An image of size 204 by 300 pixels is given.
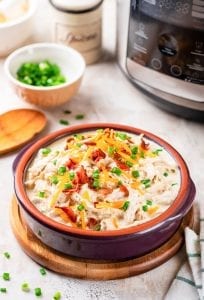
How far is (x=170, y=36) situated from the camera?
4.11 ft

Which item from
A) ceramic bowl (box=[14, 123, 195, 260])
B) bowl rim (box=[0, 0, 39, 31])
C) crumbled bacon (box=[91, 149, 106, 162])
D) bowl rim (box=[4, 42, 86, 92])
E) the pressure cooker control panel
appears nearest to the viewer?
ceramic bowl (box=[14, 123, 195, 260])

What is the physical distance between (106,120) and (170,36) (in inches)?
9.2

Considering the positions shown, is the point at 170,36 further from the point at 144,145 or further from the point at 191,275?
the point at 191,275

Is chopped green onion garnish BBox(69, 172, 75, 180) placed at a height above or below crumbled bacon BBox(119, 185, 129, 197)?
above

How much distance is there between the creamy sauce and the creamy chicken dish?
48 cm

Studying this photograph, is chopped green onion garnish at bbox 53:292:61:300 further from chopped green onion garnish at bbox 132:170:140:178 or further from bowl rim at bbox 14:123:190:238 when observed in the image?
chopped green onion garnish at bbox 132:170:140:178

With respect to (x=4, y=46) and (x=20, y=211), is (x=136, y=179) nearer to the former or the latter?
(x=20, y=211)

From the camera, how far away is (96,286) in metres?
1.03

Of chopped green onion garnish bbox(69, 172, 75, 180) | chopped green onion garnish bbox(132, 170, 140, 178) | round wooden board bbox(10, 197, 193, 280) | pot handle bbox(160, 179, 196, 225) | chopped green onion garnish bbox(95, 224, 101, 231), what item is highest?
chopped green onion garnish bbox(69, 172, 75, 180)

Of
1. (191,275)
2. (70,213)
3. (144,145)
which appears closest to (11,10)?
(144,145)

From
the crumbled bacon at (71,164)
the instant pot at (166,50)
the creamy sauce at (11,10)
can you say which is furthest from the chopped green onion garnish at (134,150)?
the creamy sauce at (11,10)

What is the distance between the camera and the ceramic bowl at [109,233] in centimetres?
100

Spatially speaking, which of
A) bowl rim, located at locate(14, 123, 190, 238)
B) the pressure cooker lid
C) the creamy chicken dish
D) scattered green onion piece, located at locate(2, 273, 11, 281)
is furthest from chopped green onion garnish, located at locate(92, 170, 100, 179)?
the pressure cooker lid

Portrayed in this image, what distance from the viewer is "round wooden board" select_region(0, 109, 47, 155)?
1295 mm
